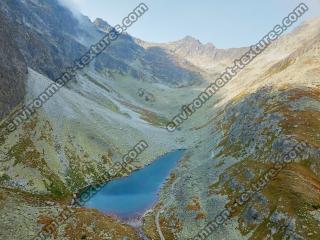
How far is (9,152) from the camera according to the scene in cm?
7562

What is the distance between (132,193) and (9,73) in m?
42.2

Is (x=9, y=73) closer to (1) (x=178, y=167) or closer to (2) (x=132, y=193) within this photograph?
(2) (x=132, y=193)

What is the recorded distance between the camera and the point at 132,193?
8425cm

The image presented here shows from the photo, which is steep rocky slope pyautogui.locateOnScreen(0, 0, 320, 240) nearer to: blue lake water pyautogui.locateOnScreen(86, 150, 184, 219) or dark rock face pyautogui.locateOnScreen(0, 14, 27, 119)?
dark rock face pyautogui.locateOnScreen(0, 14, 27, 119)

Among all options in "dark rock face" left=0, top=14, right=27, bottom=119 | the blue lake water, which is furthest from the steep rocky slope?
the blue lake water

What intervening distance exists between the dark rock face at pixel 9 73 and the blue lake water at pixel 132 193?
28809 millimetres

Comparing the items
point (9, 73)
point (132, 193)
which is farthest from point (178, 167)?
point (9, 73)

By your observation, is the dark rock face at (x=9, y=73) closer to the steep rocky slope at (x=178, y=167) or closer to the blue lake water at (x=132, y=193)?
the steep rocky slope at (x=178, y=167)

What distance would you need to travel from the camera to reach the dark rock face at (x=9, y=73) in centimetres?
8775

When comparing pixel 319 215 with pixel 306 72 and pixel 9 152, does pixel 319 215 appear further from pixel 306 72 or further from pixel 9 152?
pixel 306 72

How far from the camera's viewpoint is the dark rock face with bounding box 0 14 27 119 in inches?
3455

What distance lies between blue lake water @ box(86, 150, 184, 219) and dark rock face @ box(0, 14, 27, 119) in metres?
28.8

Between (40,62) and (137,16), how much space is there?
5708 cm

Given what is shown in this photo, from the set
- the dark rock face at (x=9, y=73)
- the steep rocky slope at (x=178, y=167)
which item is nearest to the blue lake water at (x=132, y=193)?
the steep rocky slope at (x=178, y=167)
